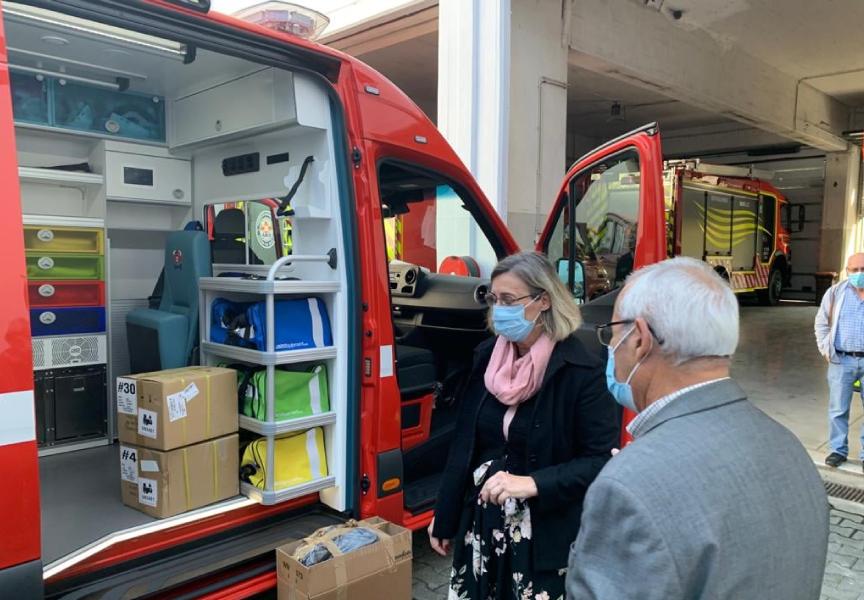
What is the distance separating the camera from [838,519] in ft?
13.4

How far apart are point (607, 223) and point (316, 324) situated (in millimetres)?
1825

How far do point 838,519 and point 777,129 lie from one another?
10917mm

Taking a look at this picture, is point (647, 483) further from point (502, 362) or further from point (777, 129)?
point (777, 129)

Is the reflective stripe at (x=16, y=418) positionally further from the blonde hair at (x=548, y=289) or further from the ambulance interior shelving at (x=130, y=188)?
the blonde hair at (x=548, y=289)

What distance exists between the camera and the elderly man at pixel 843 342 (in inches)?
189

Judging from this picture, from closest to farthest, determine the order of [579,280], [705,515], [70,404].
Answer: [705,515] → [70,404] → [579,280]

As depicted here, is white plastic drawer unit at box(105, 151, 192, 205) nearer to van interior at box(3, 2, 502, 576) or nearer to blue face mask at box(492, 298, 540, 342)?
van interior at box(3, 2, 502, 576)

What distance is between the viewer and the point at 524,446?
1.90 meters

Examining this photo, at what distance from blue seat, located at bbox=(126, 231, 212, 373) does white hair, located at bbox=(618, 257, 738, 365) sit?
2.74 meters

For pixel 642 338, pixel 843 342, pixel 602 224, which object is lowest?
pixel 843 342

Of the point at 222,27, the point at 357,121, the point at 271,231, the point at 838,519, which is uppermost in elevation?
the point at 222,27

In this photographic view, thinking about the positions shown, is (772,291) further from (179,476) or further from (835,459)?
(179,476)

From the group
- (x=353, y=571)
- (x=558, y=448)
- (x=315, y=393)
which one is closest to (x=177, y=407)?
(x=315, y=393)

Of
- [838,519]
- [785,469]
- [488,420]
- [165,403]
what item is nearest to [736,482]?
[785,469]
